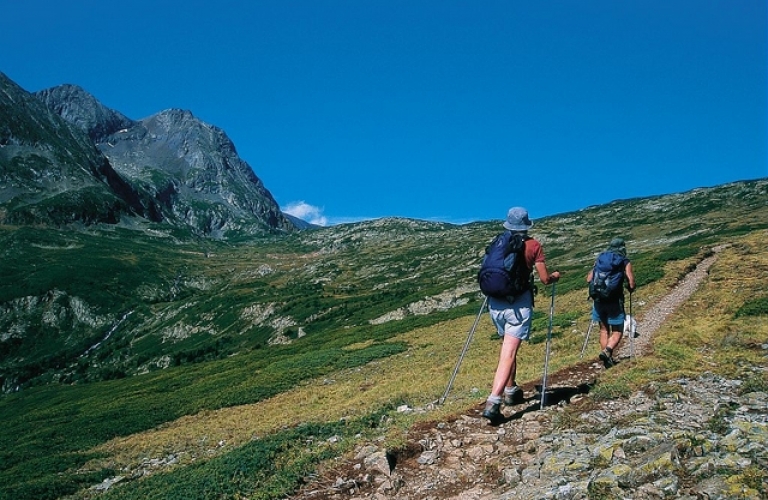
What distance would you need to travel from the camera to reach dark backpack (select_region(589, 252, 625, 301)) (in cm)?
1592

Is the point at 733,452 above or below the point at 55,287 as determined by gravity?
below

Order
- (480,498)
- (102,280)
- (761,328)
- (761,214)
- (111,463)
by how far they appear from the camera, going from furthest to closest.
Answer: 1. (102,280)
2. (761,214)
3. (111,463)
4. (761,328)
5. (480,498)

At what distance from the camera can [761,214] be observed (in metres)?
111

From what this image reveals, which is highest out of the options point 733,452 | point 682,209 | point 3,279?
point 3,279

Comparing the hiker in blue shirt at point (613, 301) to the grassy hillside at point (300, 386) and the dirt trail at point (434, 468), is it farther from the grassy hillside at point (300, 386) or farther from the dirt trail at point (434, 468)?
the dirt trail at point (434, 468)

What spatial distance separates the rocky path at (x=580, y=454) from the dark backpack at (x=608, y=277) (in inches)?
185

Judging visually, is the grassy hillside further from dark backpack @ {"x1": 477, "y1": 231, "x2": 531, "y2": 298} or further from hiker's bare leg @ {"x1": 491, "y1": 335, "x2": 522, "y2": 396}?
dark backpack @ {"x1": 477, "y1": 231, "x2": 531, "y2": 298}

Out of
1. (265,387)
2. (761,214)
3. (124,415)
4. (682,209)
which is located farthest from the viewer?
(682,209)

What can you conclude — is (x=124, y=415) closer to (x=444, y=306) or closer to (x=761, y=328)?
(x=761, y=328)

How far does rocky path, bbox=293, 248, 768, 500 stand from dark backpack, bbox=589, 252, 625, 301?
4699 mm

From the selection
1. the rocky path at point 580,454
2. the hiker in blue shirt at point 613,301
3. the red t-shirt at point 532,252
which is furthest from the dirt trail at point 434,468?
the hiker in blue shirt at point 613,301

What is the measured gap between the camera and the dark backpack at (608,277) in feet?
52.2

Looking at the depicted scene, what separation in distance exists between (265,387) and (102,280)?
17610 cm

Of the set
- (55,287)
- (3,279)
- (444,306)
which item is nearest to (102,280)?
(55,287)
